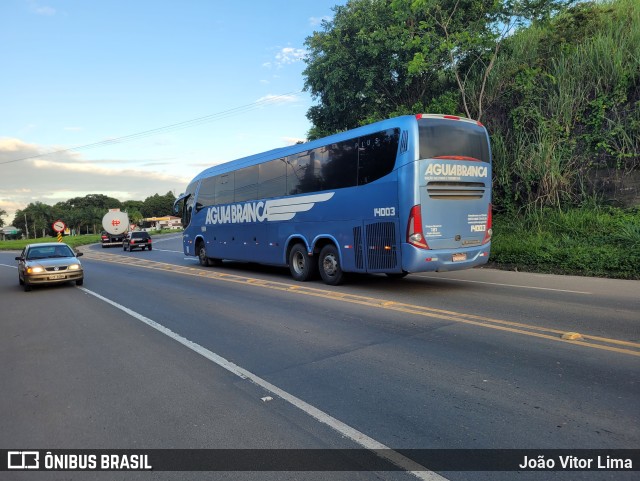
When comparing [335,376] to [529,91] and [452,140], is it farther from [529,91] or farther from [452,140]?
[529,91]

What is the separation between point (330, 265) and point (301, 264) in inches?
51.8

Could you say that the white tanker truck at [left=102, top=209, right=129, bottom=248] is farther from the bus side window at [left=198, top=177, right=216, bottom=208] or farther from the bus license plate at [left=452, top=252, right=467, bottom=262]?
the bus license plate at [left=452, top=252, right=467, bottom=262]

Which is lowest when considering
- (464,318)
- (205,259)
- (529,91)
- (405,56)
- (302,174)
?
(464,318)

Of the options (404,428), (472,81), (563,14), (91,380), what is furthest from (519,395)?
(563,14)

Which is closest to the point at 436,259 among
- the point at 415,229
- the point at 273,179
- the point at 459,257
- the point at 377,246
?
the point at 459,257

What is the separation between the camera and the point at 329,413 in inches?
158

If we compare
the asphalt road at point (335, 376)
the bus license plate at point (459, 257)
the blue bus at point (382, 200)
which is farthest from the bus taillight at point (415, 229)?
the asphalt road at point (335, 376)

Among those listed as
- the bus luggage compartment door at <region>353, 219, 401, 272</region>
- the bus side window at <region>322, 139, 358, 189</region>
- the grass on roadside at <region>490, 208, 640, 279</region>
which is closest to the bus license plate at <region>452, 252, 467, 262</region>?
the bus luggage compartment door at <region>353, 219, 401, 272</region>

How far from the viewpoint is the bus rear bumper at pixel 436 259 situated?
30.9ft

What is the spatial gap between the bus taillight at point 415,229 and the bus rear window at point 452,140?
3.80ft

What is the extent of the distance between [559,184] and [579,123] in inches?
99.2

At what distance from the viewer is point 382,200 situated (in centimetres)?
1005

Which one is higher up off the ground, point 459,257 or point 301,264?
point 459,257

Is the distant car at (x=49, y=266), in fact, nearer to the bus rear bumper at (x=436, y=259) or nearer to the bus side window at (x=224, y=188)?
the bus side window at (x=224, y=188)
